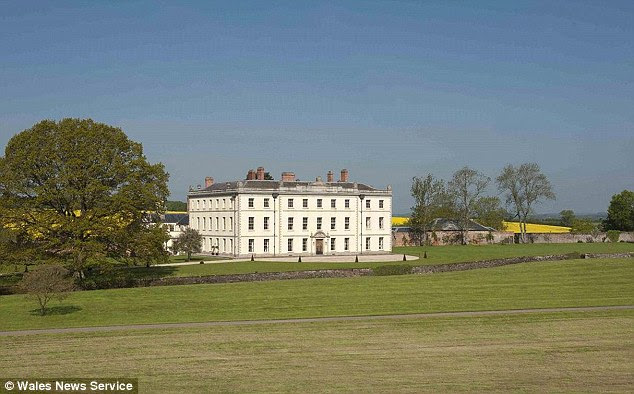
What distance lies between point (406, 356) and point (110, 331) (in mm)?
13533

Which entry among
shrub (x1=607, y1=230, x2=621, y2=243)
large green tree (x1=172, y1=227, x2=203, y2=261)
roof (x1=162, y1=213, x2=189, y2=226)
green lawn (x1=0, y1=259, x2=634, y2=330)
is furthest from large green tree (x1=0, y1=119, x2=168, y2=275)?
shrub (x1=607, y1=230, x2=621, y2=243)

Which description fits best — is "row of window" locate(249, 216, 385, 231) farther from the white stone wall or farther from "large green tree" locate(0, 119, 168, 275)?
Result: "large green tree" locate(0, 119, 168, 275)

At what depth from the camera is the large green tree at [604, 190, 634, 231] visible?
11881 centimetres

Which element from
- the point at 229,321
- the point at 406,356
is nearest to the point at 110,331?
the point at 229,321

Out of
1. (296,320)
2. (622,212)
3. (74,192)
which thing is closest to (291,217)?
(74,192)

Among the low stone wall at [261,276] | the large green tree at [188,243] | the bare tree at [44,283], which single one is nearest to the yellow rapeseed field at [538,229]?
the large green tree at [188,243]

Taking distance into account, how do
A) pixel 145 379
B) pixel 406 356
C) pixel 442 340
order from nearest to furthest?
pixel 145 379
pixel 406 356
pixel 442 340

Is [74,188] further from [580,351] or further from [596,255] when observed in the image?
[596,255]

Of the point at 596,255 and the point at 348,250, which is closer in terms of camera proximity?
the point at 596,255

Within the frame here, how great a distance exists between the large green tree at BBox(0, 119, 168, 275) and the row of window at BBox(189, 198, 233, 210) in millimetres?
29160

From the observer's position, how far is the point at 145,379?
73.7 feet

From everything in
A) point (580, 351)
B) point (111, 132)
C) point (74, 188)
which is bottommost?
point (580, 351)

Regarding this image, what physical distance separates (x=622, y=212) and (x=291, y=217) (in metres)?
67.3

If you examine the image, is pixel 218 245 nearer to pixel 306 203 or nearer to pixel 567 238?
pixel 306 203
